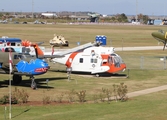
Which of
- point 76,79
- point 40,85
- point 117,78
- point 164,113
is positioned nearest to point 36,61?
point 40,85

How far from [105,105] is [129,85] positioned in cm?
958

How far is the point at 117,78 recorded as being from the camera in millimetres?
37750

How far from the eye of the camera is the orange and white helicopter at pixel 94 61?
37.9 m

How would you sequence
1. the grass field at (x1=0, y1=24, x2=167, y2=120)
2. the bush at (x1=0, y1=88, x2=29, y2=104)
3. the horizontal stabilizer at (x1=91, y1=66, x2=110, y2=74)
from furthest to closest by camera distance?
the horizontal stabilizer at (x1=91, y1=66, x2=110, y2=74), the bush at (x1=0, y1=88, x2=29, y2=104), the grass field at (x1=0, y1=24, x2=167, y2=120)

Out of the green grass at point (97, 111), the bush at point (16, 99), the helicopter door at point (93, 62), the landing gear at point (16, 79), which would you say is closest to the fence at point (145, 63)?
the helicopter door at point (93, 62)

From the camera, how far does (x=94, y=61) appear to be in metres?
38.3

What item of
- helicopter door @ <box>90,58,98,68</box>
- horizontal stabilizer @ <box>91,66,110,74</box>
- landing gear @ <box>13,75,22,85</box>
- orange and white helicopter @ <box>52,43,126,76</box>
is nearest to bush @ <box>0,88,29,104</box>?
landing gear @ <box>13,75,22,85</box>

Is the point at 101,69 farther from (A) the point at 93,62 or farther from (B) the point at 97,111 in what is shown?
(B) the point at 97,111

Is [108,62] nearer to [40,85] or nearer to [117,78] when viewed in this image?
[117,78]

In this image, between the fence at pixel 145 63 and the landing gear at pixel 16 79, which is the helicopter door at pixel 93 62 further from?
the landing gear at pixel 16 79

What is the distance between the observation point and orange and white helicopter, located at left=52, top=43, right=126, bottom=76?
37.9 metres

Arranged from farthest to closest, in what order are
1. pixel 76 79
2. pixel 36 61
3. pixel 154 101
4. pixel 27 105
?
pixel 76 79, pixel 36 61, pixel 154 101, pixel 27 105

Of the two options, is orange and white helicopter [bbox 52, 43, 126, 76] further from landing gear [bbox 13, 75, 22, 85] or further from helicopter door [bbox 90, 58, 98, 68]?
landing gear [bbox 13, 75, 22, 85]

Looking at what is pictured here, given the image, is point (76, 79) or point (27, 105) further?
point (76, 79)
